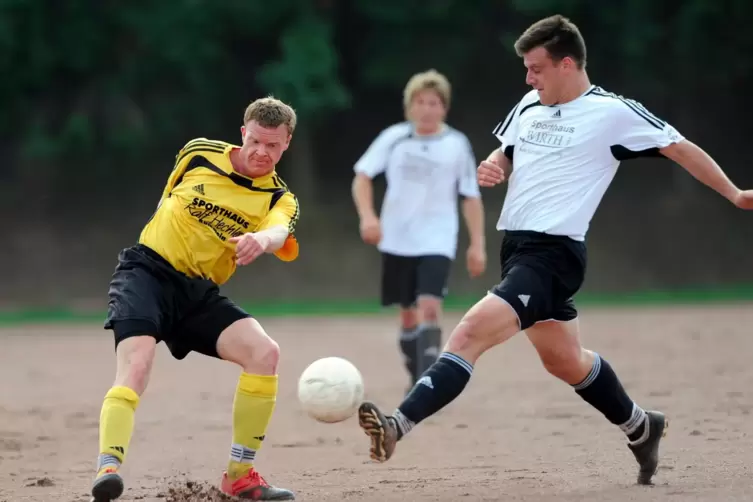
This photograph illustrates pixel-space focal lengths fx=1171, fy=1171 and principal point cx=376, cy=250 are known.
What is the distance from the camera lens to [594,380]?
18.7 ft

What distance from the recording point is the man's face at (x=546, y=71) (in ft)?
18.1

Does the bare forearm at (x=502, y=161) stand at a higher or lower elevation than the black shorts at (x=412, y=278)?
higher

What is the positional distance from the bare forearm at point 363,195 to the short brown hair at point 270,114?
3.22 meters

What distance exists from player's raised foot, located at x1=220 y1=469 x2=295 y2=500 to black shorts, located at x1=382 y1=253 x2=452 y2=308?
11.7 feet

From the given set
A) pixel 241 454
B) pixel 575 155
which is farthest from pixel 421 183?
pixel 241 454

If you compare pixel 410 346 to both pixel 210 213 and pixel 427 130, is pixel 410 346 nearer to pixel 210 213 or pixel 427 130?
pixel 427 130

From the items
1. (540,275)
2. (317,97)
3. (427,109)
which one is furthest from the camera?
(317,97)

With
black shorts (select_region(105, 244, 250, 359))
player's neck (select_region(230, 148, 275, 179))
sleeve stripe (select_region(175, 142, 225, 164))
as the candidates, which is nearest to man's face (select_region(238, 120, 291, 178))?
player's neck (select_region(230, 148, 275, 179))

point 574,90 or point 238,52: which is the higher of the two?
point 238,52

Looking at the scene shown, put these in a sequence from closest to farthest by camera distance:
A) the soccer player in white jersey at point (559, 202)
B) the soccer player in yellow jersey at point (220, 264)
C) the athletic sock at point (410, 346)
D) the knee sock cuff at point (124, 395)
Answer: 1. the knee sock cuff at point (124, 395)
2. the soccer player in white jersey at point (559, 202)
3. the soccer player in yellow jersey at point (220, 264)
4. the athletic sock at point (410, 346)

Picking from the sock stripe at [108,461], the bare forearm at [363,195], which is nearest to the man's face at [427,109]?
the bare forearm at [363,195]

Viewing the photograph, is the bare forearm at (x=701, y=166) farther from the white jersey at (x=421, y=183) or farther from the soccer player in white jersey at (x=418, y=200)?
the white jersey at (x=421, y=183)

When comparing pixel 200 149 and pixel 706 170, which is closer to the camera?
pixel 706 170

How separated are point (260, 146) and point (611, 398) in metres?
2.09
